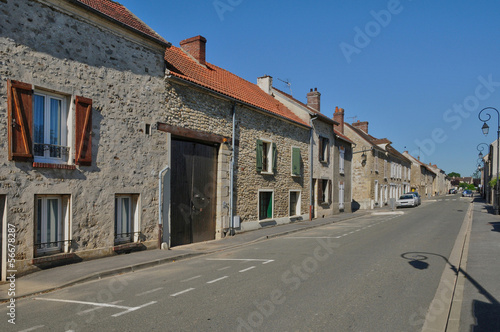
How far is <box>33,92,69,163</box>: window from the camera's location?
8625 mm

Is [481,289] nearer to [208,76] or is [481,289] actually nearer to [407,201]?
[208,76]

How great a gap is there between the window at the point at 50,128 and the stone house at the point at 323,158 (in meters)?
14.8

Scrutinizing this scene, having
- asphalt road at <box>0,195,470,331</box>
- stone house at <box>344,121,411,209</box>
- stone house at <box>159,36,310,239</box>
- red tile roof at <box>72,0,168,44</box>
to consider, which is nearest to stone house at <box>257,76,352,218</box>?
stone house at <box>159,36,310,239</box>

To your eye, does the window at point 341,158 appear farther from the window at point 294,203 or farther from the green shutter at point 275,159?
the green shutter at point 275,159

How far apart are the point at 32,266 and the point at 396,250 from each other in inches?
368

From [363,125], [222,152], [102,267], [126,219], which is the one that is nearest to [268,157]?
[222,152]

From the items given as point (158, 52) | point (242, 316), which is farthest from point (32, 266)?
point (158, 52)

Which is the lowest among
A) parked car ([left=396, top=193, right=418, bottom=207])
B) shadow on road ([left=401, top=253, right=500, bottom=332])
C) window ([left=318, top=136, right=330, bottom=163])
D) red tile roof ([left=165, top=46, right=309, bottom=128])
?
parked car ([left=396, top=193, right=418, bottom=207])

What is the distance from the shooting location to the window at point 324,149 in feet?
76.4

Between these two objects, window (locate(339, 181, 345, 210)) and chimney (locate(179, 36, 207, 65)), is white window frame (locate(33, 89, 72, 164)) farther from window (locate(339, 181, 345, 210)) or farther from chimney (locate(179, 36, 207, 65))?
window (locate(339, 181, 345, 210))

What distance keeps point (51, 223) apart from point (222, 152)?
7.01 meters

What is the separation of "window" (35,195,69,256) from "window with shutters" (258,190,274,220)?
9337 millimetres

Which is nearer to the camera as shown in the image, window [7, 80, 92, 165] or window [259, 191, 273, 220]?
window [7, 80, 92, 165]

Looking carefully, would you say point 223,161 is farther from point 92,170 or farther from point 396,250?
point 396,250
